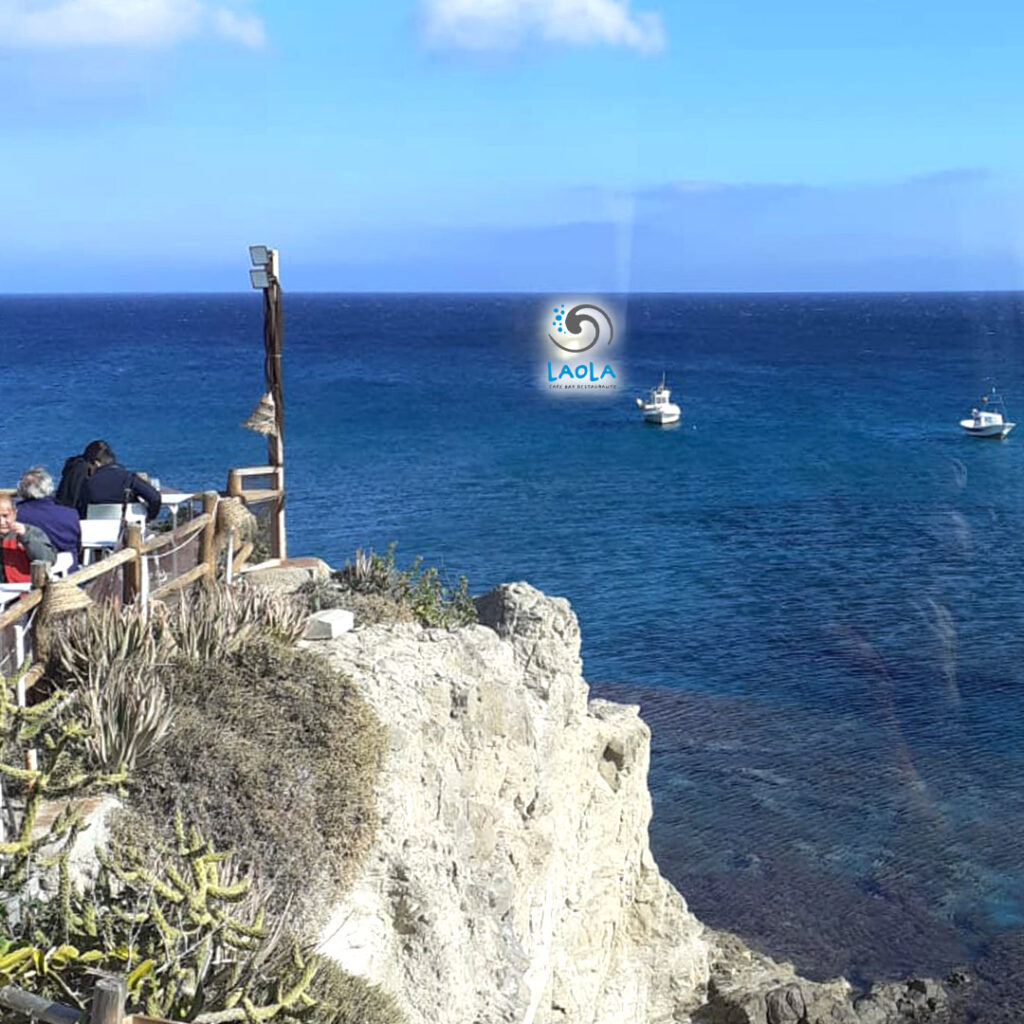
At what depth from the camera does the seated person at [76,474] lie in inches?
533

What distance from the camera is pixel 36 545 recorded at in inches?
445

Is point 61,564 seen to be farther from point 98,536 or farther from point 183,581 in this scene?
point 98,536

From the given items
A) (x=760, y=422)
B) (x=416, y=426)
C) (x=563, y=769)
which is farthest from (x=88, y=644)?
(x=760, y=422)

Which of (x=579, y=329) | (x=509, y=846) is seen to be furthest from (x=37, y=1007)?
(x=579, y=329)

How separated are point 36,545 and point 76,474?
246 cm

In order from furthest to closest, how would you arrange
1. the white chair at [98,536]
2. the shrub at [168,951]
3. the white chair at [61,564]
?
the white chair at [98,536] → the white chair at [61,564] → the shrub at [168,951]

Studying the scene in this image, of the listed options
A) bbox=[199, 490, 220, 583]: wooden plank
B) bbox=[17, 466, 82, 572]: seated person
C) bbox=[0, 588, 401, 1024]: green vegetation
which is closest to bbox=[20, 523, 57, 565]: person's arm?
bbox=[17, 466, 82, 572]: seated person

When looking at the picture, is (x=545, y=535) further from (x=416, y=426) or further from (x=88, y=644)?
(x=88, y=644)

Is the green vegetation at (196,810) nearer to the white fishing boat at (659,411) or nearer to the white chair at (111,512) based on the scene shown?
the white chair at (111,512)

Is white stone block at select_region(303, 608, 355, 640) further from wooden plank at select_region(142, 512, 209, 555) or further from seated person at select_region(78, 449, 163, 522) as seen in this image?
seated person at select_region(78, 449, 163, 522)

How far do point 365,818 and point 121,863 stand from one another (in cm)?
241

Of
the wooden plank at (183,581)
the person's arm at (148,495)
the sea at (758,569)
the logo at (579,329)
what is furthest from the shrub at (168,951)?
the logo at (579,329)

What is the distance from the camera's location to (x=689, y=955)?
720 inches

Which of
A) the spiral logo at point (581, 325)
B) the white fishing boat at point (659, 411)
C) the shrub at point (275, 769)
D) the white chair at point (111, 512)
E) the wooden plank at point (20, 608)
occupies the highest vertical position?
the spiral logo at point (581, 325)
